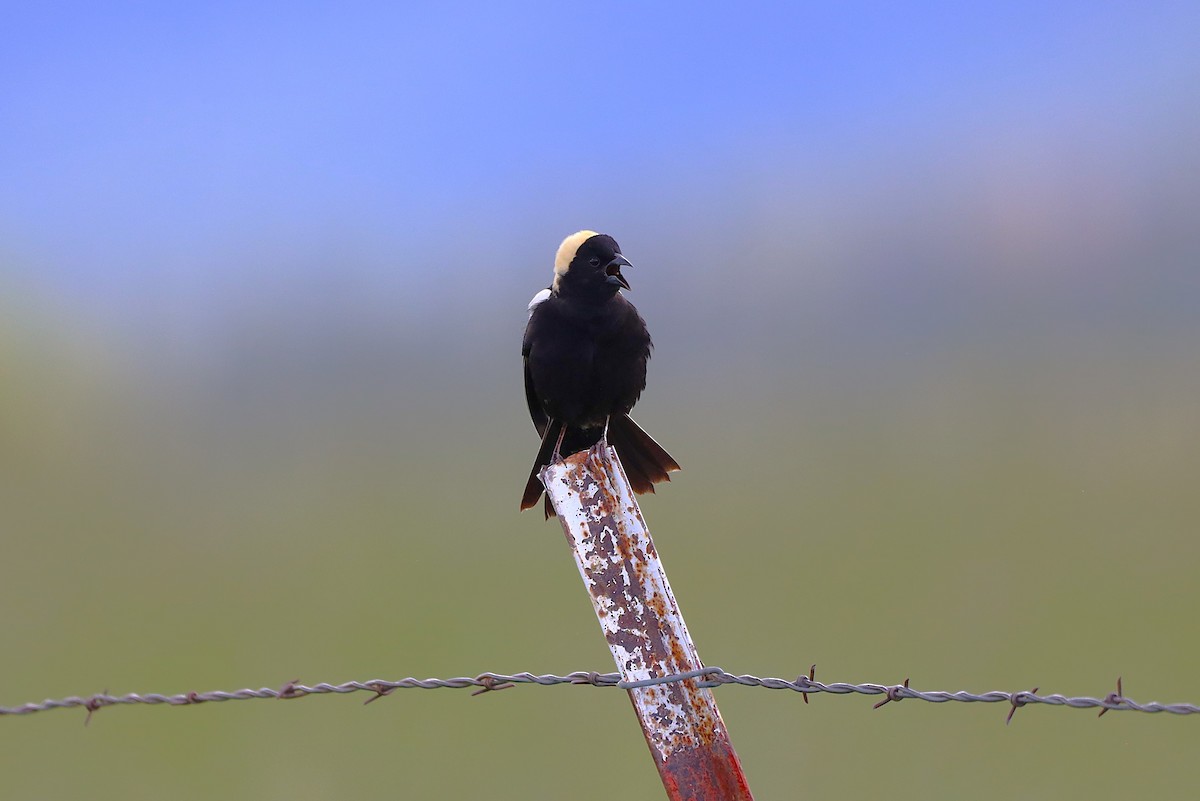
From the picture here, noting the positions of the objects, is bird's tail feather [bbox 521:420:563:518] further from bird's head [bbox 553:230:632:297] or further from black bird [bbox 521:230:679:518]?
bird's head [bbox 553:230:632:297]

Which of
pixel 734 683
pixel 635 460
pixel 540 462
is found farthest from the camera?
pixel 540 462

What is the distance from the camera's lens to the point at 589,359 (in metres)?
4.79

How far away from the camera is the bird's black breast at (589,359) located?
4812mm

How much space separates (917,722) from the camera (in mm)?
13219

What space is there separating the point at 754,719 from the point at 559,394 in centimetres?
848

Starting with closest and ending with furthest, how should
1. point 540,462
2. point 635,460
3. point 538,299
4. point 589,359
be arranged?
point 635,460, point 589,359, point 540,462, point 538,299

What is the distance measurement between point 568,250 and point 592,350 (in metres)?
0.47

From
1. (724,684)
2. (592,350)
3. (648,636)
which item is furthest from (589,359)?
(724,684)

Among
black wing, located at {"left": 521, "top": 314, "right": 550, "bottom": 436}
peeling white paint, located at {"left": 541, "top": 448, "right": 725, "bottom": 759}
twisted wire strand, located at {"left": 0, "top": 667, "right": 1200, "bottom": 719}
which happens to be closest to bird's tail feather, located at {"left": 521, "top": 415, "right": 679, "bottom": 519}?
black wing, located at {"left": 521, "top": 314, "right": 550, "bottom": 436}

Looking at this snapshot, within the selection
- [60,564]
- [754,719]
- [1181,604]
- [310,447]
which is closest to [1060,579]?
[1181,604]

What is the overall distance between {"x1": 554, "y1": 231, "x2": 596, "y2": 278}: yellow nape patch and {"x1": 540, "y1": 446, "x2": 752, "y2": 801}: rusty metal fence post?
259 cm

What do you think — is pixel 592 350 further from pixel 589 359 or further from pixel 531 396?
pixel 531 396

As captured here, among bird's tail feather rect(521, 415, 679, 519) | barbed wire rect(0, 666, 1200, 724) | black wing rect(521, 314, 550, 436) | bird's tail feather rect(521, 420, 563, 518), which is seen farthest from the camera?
black wing rect(521, 314, 550, 436)

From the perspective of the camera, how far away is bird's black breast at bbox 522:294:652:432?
481 centimetres
